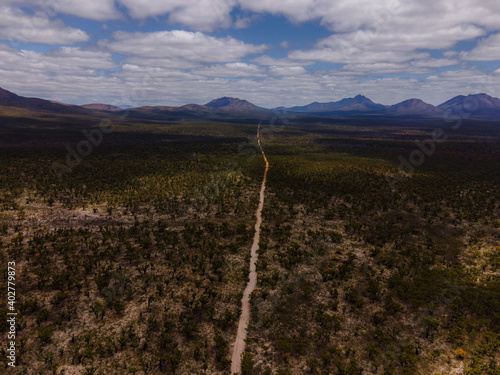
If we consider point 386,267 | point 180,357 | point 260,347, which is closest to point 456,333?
point 386,267

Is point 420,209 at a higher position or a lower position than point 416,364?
higher

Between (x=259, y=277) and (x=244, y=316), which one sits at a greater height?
(x=259, y=277)

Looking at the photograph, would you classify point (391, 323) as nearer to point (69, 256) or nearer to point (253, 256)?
point (253, 256)

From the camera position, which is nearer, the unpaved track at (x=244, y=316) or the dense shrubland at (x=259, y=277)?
Answer: the unpaved track at (x=244, y=316)

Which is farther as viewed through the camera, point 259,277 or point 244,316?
point 259,277

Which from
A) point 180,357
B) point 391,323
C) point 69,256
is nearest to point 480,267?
point 391,323

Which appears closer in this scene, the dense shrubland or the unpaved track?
the unpaved track

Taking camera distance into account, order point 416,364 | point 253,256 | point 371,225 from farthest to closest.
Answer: point 371,225, point 253,256, point 416,364

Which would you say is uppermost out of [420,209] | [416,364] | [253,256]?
[420,209]

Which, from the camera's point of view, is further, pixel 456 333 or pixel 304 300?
pixel 304 300

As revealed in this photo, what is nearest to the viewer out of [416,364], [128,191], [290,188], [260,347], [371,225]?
[416,364]
